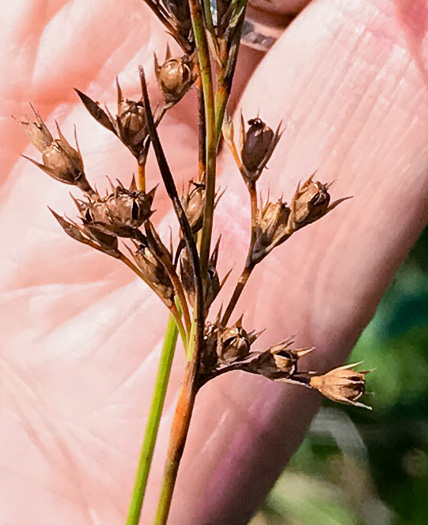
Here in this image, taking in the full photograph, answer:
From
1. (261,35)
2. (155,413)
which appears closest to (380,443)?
(261,35)

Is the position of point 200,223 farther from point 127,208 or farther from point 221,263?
point 221,263

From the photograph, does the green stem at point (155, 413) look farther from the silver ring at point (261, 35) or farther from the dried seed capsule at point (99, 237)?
the silver ring at point (261, 35)

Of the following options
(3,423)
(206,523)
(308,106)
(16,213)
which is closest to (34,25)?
(16,213)

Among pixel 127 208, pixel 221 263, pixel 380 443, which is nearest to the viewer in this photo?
pixel 127 208

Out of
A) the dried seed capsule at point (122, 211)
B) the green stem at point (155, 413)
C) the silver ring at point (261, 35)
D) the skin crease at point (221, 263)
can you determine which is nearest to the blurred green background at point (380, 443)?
the skin crease at point (221, 263)

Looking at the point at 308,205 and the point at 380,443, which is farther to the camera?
the point at 380,443

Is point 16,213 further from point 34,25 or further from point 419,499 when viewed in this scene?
point 419,499
